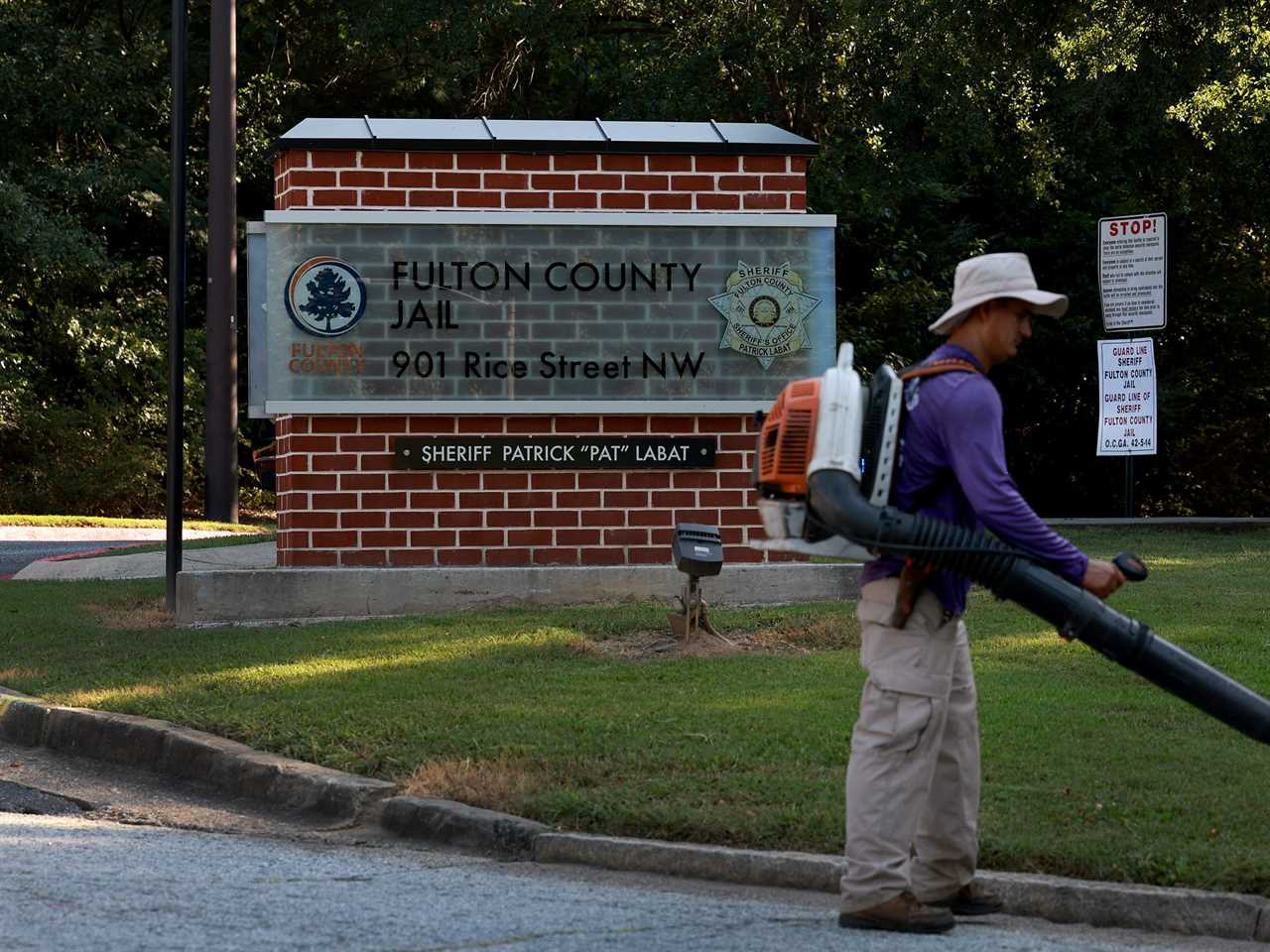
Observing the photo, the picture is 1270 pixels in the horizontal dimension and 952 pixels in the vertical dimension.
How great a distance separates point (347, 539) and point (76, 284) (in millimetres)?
18780

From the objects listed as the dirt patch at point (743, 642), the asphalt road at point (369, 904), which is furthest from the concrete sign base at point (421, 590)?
the asphalt road at point (369, 904)

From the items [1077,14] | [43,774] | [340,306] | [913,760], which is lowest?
[43,774]

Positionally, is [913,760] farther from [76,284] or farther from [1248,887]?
[76,284]

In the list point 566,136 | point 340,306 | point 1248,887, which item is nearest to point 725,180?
A: point 566,136

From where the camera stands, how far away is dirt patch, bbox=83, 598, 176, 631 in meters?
12.4

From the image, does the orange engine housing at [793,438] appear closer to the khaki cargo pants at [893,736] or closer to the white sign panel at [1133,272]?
the khaki cargo pants at [893,736]

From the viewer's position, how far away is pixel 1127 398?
1848 cm

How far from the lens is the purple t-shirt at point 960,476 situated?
5090 mm

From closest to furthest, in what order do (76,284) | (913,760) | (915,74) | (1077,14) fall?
1. (913,760)
2. (1077,14)
3. (915,74)
4. (76,284)

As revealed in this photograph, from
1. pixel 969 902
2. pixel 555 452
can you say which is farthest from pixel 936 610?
pixel 555 452

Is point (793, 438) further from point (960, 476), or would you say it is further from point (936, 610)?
point (936, 610)

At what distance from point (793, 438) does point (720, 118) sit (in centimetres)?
2047

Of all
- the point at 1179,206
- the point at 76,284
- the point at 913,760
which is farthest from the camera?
the point at 76,284

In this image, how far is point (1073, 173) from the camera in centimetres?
2725
